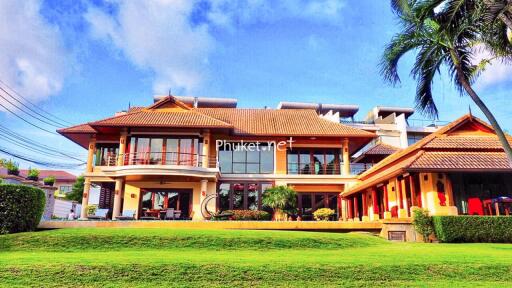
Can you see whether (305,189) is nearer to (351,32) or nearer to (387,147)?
(387,147)

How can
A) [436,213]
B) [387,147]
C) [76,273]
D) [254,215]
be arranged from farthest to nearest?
[387,147], [254,215], [436,213], [76,273]

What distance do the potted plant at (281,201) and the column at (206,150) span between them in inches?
170

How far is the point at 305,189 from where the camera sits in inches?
1039

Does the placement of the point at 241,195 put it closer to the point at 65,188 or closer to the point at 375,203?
the point at 375,203

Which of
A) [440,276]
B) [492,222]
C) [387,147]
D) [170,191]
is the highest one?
[387,147]

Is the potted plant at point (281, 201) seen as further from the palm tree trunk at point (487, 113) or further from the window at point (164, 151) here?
the palm tree trunk at point (487, 113)

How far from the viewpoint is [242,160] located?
1043 inches

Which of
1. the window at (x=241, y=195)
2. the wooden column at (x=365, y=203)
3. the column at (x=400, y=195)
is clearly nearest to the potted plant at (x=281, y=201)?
the window at (x=241, y=195)

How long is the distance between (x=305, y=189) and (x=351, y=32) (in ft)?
46.2

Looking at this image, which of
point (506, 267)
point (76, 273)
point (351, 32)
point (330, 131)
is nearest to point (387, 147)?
point (330, 131)

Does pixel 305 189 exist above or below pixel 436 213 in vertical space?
above

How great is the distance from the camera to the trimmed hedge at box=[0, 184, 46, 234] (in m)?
12.2

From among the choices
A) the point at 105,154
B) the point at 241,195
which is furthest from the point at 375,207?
the point at 105,154

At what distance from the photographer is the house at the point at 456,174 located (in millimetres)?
16094
